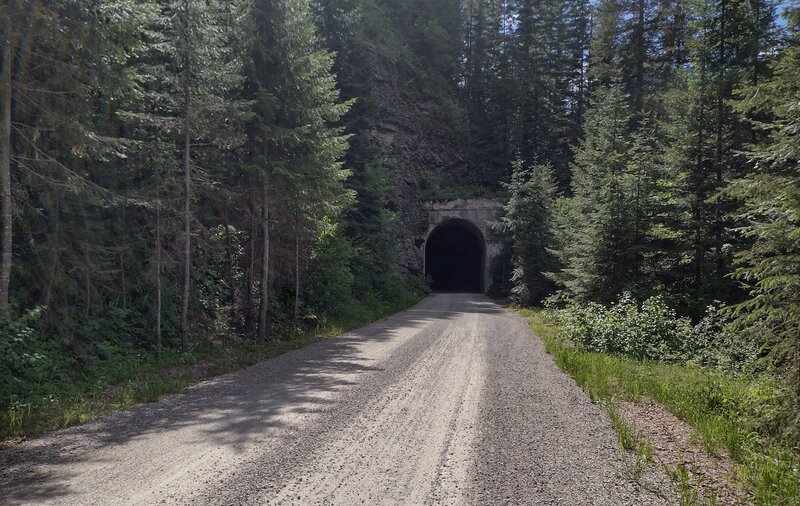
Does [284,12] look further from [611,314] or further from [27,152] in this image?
[611,314]

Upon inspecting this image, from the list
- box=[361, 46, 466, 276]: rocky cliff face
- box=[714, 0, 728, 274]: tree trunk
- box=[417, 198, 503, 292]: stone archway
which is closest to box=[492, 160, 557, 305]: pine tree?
box=[417, 198, 503, 292]: stone archway

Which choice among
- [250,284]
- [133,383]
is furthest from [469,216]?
[133,383]

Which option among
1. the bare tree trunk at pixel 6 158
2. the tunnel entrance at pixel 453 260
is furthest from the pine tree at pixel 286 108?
the tunnel entrance at pixel 453 260

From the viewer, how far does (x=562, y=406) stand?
7082mm

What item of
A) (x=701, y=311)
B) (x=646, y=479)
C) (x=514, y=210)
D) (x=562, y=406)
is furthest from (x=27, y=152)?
(x=514, y=210)

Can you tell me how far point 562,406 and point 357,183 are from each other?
19.3 metres

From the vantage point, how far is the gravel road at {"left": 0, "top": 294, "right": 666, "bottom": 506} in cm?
416

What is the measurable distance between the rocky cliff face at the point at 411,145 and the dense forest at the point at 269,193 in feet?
30.9

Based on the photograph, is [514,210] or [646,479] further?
[514,210]

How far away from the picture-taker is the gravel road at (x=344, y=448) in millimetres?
4160

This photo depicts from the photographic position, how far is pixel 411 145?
40781 millimetres

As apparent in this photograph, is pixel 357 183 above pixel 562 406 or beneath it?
above

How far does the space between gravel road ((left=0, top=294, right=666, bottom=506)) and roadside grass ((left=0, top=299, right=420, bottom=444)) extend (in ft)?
1.33

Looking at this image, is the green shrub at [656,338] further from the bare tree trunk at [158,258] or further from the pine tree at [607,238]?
the bare tree trunk at [158,258]
